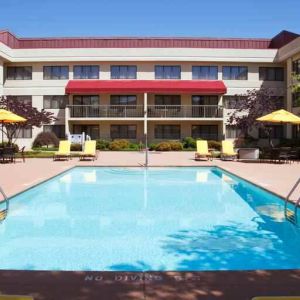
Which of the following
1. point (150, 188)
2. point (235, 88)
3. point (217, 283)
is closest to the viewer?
point (217, 283)

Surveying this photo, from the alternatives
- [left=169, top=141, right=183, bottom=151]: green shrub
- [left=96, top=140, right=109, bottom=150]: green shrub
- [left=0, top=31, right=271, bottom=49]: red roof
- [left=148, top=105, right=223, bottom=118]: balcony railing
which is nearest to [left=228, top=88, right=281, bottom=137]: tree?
[left=148, top=105, right=223, bottom=118]: balcony railing

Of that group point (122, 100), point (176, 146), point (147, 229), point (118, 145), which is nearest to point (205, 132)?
point (176, 146)

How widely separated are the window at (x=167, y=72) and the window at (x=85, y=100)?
5968mm

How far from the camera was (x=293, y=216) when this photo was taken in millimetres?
9258

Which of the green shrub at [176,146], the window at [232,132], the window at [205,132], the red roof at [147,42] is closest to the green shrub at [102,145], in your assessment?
the green shrub at [176,146]

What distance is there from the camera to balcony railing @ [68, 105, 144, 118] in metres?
39.2

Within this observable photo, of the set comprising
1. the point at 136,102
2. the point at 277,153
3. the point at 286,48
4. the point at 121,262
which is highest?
the point at 286,48

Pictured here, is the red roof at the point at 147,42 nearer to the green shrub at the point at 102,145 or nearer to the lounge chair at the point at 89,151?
the green shrub at the point at 102,145

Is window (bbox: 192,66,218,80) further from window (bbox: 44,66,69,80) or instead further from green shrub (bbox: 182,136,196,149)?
window (bbox: 44,66,69,80)

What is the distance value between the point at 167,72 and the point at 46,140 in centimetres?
1244

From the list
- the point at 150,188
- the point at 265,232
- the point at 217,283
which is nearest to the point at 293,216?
the point at 265,232

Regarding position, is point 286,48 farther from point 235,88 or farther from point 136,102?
point 136,102

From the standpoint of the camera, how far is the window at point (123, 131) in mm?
40625

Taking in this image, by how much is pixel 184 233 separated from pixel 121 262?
91.3 inches
